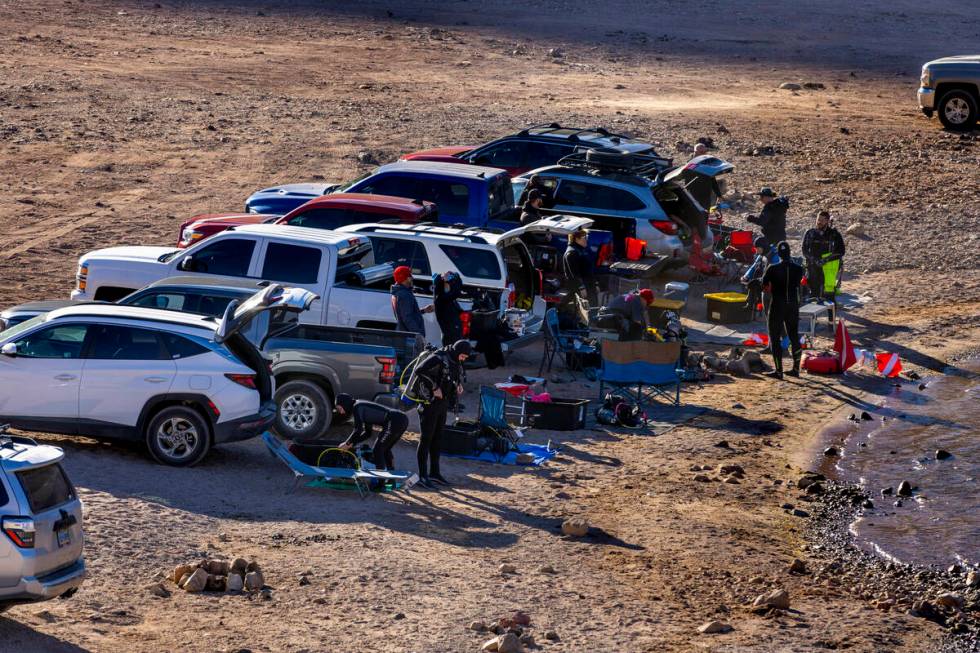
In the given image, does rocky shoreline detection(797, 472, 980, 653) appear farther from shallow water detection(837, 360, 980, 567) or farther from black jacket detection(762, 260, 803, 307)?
black jacket detection(762, 260, 803, 307)

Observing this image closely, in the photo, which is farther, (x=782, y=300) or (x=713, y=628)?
(x=782, y=300)

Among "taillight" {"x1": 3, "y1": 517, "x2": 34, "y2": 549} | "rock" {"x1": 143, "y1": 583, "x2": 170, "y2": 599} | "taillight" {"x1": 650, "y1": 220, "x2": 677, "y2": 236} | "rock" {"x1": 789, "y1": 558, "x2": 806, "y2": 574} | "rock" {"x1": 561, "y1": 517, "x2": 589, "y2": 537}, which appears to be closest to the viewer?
"taillight" {"x1": 3, "y1": 517, "x2": 34, "y2": 549}

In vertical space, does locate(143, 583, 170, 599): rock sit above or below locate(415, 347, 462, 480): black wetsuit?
below

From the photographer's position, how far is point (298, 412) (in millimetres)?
15281

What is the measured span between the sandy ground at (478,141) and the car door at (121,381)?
49 cm

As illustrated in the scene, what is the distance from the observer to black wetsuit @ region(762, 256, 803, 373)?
1844 cm

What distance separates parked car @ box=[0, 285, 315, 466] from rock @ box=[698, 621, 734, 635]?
515 cm

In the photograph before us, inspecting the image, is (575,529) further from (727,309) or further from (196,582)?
(727,309)

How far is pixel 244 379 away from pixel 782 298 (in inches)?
303

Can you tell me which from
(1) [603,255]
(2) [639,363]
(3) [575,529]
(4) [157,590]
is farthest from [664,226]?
(4) [157,590]

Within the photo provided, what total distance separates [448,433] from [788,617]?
480cm

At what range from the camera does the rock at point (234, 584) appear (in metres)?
11.1

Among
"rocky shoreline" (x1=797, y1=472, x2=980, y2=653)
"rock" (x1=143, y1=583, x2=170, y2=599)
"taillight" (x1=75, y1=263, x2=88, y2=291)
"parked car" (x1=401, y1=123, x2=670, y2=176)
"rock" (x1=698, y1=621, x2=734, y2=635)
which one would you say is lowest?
"rocky shoreline" (x1=797, y1=472, x2=980, y2=653)

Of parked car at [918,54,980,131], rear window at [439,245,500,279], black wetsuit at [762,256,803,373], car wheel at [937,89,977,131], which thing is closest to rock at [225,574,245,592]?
rear window at [439,245,500,279]
